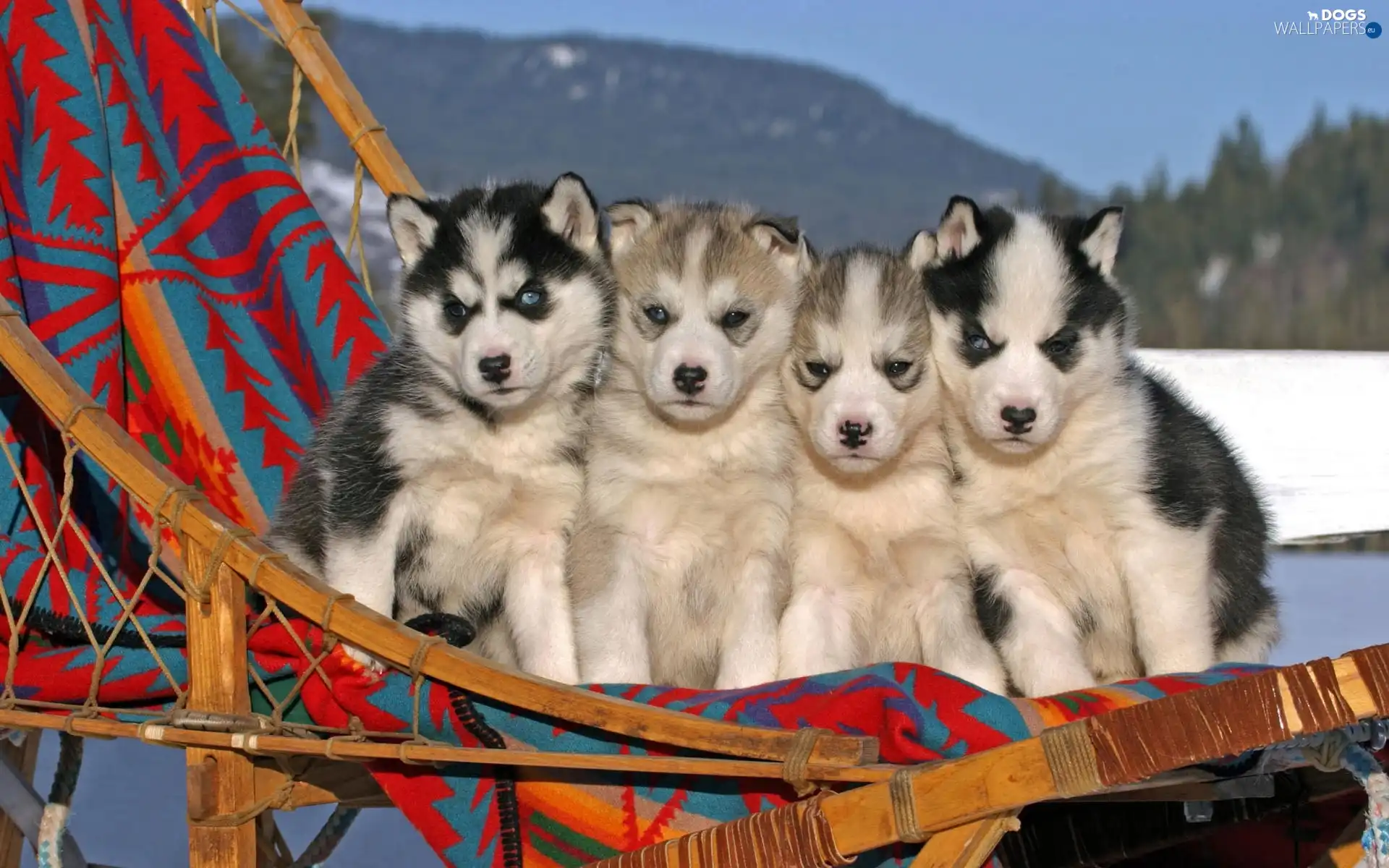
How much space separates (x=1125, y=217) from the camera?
10.5 feet

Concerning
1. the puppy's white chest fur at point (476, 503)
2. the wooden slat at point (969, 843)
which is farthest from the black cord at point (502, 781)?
the wooden slat at point (969, 843)

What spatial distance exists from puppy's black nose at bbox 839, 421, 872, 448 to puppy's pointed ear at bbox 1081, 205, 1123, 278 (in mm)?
654

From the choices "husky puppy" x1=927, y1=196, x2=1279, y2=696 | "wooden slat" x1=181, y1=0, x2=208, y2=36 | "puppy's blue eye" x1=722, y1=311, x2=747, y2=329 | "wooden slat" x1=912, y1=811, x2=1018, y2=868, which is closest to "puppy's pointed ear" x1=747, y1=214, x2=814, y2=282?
"puppy's blue eye" x1=722, y1=311, x2=747, y2=329

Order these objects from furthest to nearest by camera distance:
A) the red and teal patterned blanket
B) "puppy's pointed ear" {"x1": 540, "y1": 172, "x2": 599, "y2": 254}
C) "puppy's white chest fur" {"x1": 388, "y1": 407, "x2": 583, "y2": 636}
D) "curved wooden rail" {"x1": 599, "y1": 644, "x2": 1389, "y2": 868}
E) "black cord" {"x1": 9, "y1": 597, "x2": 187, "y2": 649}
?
"puppy's pointed ear" {"x1": 540, "y1": 172, "x2": 599, "y2": 254} → "puppy's white chest fur" {"x1": 388, "y1": 407, "x2": 583, "y2": 636} → "black cord" {"x1": 9, "y1": 597, "x2": 187, "y2": 649} → the red and teal patterned blanket → "curved wooden rail" {"x1": 599, "y1": 644, "x2": 1389, "y2": 868}

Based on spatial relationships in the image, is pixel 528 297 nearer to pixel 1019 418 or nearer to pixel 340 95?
pixel 1019 418

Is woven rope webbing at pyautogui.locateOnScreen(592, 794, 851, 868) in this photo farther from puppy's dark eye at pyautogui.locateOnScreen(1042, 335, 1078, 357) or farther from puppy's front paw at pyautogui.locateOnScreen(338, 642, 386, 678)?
puppy's dark eye at pyautogui.locateOnScreen(1042, 335, 1078, 357)

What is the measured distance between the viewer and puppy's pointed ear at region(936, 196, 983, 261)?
3.16 m

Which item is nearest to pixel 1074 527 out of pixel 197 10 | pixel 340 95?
pixel 340 95

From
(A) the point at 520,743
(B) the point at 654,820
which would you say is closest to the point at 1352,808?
(B) the point at 654,820

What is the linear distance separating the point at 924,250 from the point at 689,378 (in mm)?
660

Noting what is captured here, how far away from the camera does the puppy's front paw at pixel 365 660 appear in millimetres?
2518

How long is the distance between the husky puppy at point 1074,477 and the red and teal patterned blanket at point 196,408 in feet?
2.00

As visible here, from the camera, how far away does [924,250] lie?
3.26 metres

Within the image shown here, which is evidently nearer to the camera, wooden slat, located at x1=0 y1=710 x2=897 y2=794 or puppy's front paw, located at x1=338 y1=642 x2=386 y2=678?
wooden slat, located at x1=0 y1=710 x2=897 y2=794
